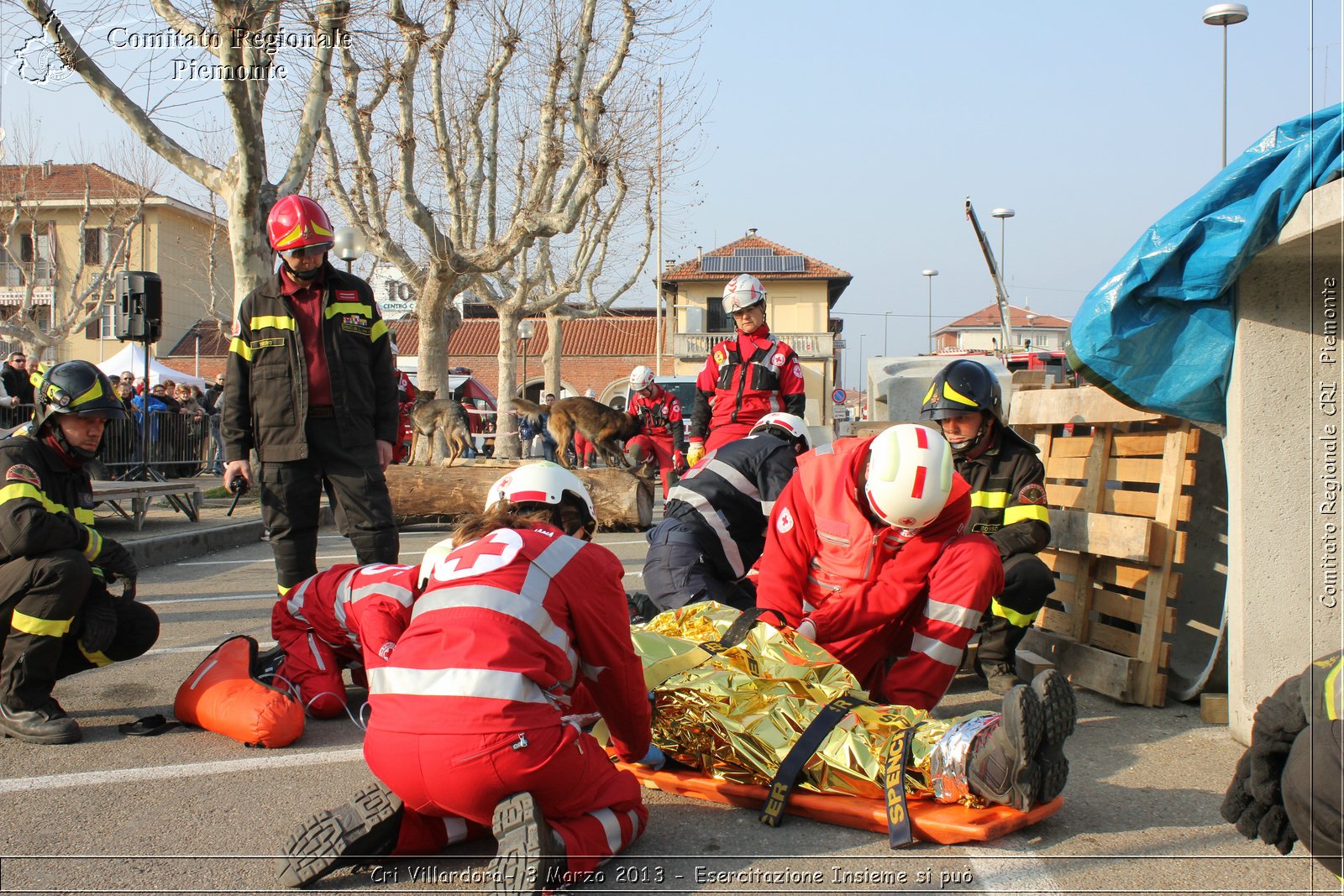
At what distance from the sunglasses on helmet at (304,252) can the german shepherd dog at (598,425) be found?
11.2m

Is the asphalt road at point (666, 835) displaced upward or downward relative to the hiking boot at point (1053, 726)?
downward

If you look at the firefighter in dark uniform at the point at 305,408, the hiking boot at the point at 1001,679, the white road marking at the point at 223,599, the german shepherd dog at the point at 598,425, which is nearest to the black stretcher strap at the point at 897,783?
the hiking boot at the point at 1001,679

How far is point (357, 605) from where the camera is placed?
406 centimetres

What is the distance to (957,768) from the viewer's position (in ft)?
9.98

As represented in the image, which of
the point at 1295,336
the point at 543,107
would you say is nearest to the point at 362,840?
the point at 1295,336

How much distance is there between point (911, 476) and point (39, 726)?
3.55m

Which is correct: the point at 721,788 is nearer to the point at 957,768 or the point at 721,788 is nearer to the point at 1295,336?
the point at 957,768

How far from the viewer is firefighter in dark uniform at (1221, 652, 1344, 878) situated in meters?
1.92

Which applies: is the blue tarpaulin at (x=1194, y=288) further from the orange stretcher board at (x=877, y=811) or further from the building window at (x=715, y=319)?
the building window at (x=715, y=319)

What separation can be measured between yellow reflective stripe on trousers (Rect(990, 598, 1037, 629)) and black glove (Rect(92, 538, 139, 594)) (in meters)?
3.80

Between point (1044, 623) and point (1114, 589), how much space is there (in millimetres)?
443

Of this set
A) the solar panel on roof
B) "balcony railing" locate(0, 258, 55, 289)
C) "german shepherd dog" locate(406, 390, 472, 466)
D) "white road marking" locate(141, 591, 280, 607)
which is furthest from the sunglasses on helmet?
the solar panel on roof

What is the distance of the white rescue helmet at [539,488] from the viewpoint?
10.8ft

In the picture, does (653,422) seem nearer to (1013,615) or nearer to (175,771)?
(1013,615)
